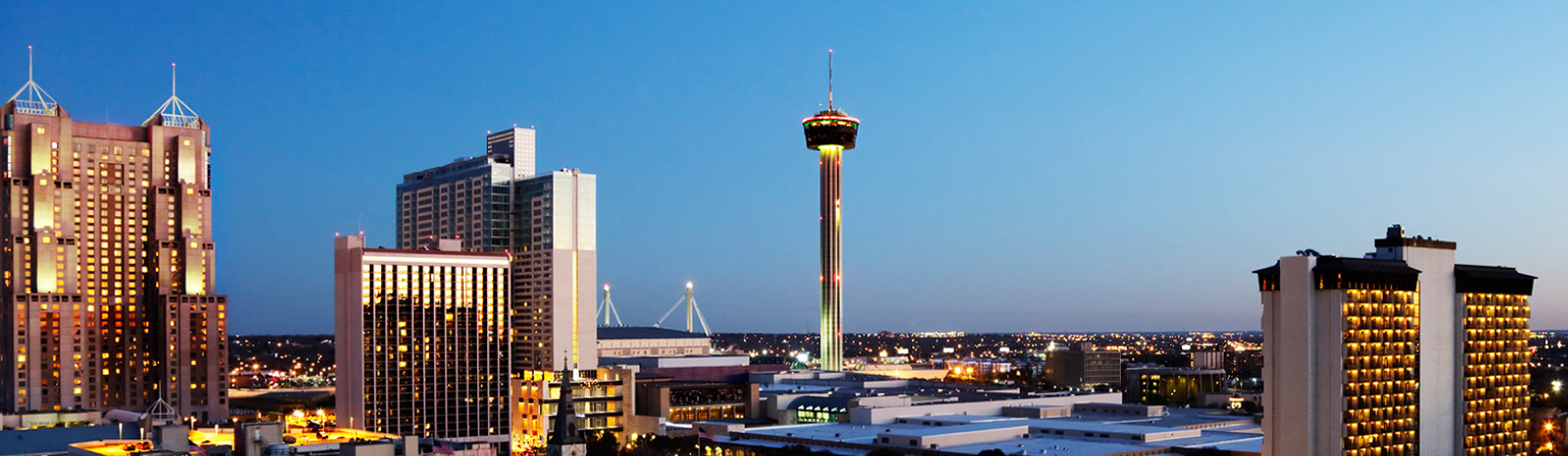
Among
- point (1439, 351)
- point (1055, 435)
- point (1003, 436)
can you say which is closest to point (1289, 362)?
point (1439, 351)

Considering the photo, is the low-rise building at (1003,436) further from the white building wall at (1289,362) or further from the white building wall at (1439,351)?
the white building wall at (1439,351)

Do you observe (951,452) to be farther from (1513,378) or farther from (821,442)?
(1513,378)

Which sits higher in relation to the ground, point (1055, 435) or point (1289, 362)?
point (1289, 362)

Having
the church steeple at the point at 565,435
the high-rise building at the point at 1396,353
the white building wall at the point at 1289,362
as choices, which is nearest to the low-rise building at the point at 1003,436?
the white building wall at the point at 1289,362

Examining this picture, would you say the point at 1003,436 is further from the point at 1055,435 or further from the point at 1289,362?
the point at 1289,362

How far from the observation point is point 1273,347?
136875 mm

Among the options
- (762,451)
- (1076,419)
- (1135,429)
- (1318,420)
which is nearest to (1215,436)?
(1135,429)

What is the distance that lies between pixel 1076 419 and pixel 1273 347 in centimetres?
6086

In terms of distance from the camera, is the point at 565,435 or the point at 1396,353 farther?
the point at 1396,353

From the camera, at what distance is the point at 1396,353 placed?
460ft

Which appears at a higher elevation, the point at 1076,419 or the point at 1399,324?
the point at 1399,324

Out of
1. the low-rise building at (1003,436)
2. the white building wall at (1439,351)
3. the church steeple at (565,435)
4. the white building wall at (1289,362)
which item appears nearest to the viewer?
the church steeple at (565,435)

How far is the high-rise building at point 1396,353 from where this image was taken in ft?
442

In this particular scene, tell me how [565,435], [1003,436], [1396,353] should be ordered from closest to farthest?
[565,435], [1396,353], [1003,436]
